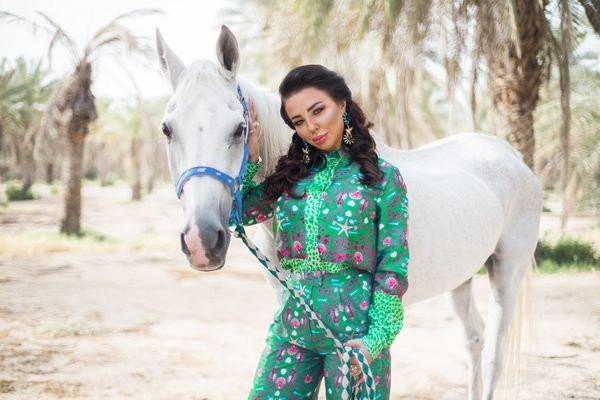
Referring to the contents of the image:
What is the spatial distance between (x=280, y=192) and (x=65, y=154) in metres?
10.5

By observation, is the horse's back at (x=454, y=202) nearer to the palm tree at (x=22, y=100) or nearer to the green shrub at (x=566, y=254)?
the green shrub at (x=566, y=254)

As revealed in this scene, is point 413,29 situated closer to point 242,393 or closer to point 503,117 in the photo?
point 503,117

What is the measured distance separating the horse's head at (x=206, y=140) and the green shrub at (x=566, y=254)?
8.11 m

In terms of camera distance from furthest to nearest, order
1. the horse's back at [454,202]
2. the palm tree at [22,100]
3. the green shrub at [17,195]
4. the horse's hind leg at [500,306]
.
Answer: the green shrub at [17,195], the palm tree at [22,100], the horse's hind leg at [500,306], the horse's back at [454,202]

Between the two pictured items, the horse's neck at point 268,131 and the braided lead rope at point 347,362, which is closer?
the braided lead rope at point 347,362

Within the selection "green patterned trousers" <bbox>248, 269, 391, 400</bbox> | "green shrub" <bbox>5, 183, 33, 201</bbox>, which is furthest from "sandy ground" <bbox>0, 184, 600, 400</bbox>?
"green shrub" <bbox>5, 183, 33, 201</bbox>

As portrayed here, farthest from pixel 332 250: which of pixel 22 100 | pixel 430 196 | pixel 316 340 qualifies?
pixel 22 100

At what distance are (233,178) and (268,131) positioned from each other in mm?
404

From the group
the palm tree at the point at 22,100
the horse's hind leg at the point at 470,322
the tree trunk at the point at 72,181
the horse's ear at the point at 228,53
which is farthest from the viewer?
the palm tree at the point at 22,100

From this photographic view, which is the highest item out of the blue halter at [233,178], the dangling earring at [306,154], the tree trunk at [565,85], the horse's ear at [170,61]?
the tree trunk at [565,85]

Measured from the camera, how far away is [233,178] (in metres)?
1.47

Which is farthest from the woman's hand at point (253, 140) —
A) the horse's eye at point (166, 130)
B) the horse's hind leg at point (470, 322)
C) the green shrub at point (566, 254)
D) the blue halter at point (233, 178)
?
the green shrub at point (566, 254)

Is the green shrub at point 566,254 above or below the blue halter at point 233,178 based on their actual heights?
below

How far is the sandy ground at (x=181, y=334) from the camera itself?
11.5ft
